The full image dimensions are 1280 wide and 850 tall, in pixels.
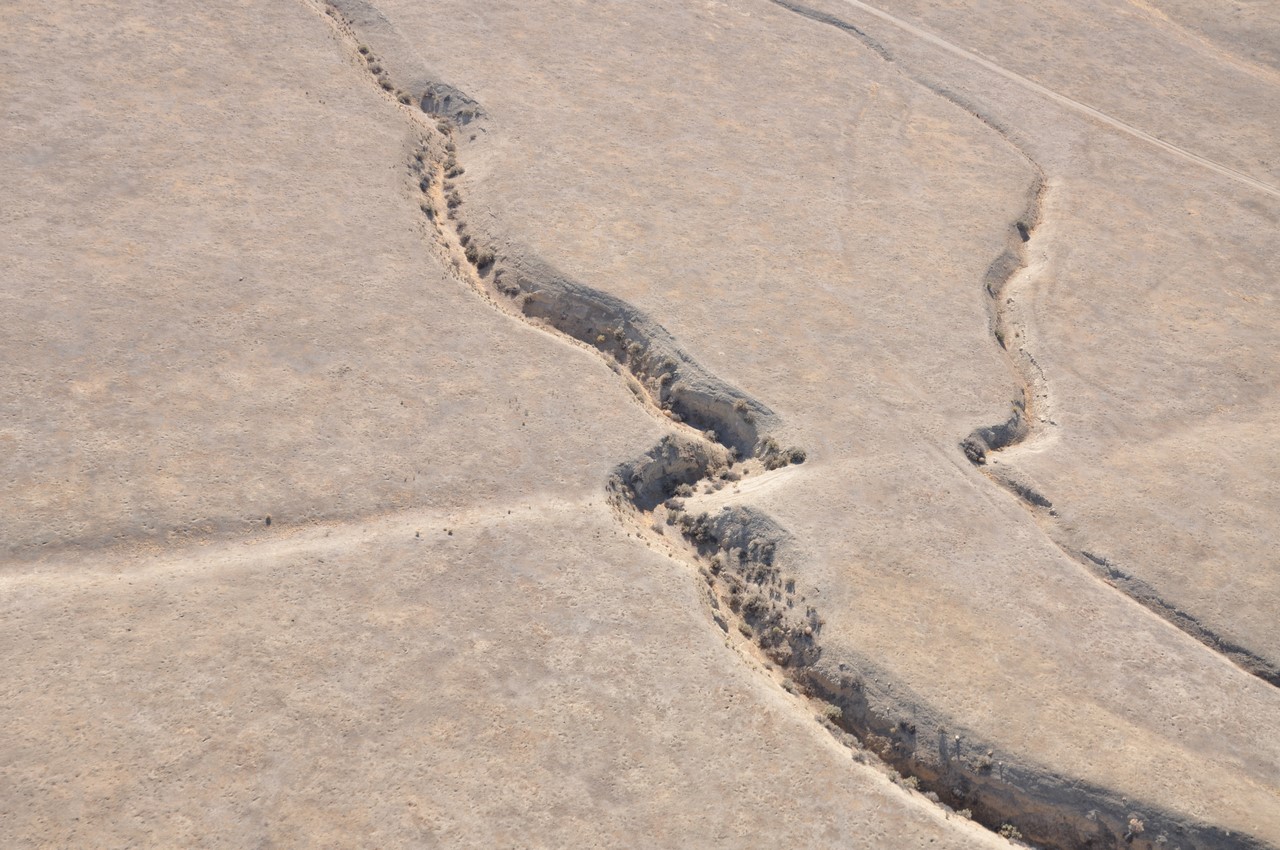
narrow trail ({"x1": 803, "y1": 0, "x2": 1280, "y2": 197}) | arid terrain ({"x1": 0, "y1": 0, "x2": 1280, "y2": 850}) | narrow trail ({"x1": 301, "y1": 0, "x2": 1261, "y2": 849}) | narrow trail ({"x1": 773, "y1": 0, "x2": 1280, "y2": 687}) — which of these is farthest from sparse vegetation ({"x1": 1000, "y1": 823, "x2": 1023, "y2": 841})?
narrow trail ({"x1": 803, "y1": 0, "x2": 1280, "y2": 197})

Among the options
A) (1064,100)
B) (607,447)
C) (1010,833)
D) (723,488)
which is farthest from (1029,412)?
(1064,100)

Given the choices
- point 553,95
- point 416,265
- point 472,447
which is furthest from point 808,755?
point 553,95

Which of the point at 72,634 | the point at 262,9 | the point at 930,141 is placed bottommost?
the point at 72,634

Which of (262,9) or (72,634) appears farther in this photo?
(262,9)

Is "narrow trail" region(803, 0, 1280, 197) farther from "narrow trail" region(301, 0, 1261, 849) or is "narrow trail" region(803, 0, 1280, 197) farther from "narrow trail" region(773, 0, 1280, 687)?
"narrow trail" region(301, 0, 1261, 849)

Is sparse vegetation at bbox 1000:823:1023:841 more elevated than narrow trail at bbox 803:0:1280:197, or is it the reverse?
narrow trail at bbox 803:0:1280:197

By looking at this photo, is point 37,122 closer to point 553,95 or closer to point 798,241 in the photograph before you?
point 553,95
